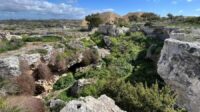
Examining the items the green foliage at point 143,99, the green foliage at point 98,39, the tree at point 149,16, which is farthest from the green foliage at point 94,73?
the tree at point 149,16

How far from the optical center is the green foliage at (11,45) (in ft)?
126

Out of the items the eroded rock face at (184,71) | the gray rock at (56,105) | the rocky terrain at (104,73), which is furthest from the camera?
the eroded rock face at (184,71)

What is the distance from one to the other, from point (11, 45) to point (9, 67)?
8311 millimetres

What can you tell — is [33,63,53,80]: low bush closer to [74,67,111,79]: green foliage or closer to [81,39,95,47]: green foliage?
[74,67,111,79]: green foliage

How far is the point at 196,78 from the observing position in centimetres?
2675

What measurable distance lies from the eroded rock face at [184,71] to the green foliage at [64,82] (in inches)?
439

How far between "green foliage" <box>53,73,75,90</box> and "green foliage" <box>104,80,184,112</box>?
39.2 ft

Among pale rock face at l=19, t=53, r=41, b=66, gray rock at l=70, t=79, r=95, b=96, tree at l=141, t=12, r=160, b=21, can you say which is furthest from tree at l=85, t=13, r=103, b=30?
gray rock at l=70, t=79, r=95, b=96

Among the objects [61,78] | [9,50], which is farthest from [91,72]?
[9,50]

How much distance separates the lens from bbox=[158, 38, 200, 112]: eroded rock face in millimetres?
26516

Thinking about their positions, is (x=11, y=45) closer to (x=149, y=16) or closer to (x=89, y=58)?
(x=89, y=58)

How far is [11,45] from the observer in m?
39.4

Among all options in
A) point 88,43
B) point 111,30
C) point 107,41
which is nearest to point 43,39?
point 88,43

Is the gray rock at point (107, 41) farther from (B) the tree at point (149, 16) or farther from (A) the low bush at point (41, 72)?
(B) the tree at point (149, 16)
